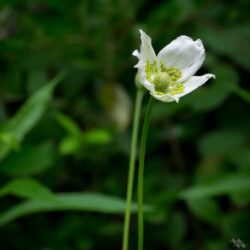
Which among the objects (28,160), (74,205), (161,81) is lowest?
(74,205)

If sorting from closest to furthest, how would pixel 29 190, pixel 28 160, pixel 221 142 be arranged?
1. pixel 29 190
2. pixel 28 160
3. pixel 221 142

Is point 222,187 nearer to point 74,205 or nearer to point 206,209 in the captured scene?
point 206,209

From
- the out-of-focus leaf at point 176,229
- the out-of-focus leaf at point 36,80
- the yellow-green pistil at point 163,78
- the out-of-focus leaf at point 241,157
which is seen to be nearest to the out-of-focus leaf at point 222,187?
the out-of-focus leaf at point 241,157

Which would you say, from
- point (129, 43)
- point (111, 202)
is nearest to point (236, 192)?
point (111, 202)

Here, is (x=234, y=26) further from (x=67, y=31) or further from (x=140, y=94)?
(x=140, y=94)

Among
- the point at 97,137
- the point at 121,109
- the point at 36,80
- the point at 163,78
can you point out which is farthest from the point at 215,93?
the point at 163,78
